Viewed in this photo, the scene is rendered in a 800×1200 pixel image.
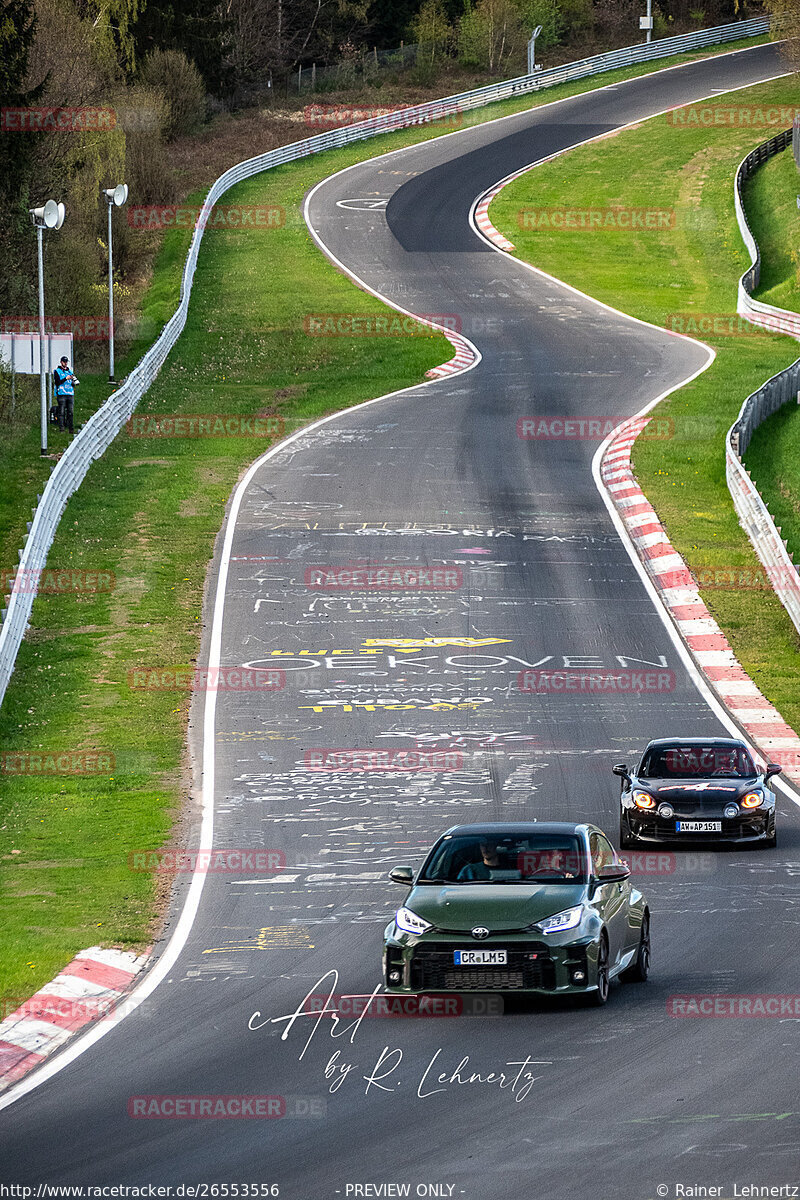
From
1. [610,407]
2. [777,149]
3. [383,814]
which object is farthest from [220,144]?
[383,814]

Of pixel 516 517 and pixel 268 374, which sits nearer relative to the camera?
pixel 516 517

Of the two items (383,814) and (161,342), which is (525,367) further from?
(383,814)

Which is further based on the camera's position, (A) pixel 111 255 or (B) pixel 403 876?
(A) pixel 111 255

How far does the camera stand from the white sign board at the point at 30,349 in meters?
39.4

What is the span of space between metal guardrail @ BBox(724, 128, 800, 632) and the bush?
1028 inches

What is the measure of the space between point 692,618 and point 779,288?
3593 cm

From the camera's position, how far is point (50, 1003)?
1348 cm

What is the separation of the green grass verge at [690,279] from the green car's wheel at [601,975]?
13.0 metres

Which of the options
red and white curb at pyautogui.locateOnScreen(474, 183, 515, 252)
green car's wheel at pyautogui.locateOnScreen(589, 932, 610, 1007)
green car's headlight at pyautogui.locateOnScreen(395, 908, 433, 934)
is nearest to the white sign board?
green car's headlight at pyautogui.locateOnScreen(395, 908, 433, 934)

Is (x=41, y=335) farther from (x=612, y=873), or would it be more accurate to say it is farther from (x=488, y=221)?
(x=488, y=221)

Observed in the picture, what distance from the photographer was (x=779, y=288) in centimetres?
6316

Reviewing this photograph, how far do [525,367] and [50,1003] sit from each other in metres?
39.6

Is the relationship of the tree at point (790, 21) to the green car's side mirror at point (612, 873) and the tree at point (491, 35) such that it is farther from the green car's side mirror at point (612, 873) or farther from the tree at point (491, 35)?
the green car's side mirror at point (612, 873)
